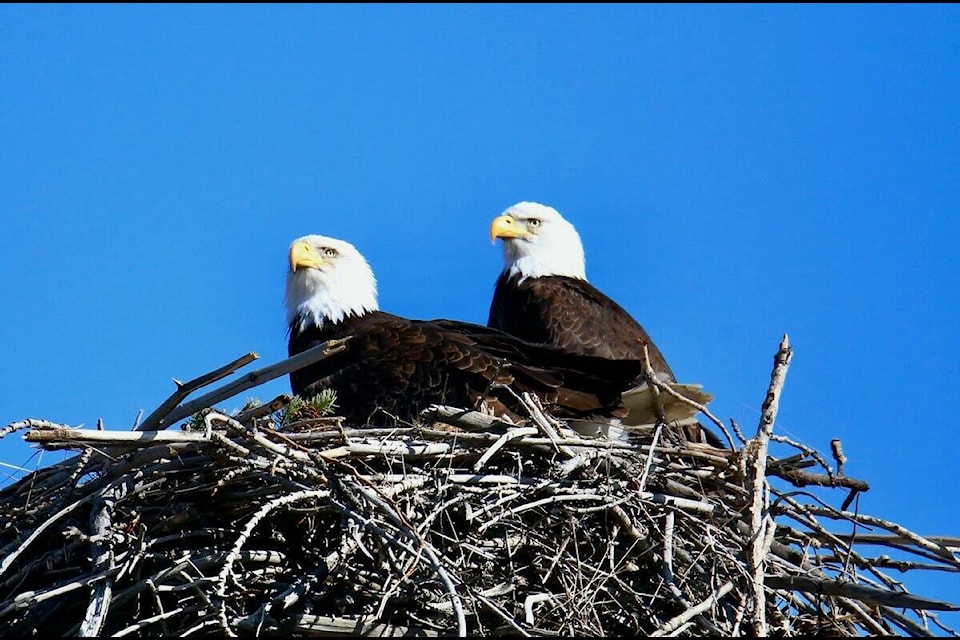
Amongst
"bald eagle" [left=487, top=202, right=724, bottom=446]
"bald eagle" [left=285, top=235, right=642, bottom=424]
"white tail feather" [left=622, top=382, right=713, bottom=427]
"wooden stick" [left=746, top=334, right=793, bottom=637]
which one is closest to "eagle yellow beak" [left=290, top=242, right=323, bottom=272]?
"bald eagle" [left=285, top=235, right=642, bottom=424]

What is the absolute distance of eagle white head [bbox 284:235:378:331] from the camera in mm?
8008

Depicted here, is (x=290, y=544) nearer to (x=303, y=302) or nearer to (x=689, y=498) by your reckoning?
(x=689, y=498)

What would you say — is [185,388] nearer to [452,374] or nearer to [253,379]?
[253,379]

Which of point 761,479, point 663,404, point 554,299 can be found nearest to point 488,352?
point 663,404

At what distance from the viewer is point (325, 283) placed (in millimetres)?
8109

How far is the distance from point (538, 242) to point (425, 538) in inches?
171

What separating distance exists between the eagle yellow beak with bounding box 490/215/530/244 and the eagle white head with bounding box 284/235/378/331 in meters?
1.17

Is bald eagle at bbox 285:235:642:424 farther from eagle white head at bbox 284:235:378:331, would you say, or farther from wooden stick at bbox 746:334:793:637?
wooden stick at bbox 746:334:793:637

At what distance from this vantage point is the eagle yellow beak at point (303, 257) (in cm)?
809

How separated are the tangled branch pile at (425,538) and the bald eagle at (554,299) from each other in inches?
74.5

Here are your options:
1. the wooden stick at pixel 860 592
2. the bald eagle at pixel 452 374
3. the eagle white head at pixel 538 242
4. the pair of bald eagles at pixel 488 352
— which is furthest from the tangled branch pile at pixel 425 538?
the eagle white head at pixel 538 242

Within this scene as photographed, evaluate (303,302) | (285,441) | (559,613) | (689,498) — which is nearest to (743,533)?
(689,498)

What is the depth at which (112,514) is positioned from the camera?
17.3ft

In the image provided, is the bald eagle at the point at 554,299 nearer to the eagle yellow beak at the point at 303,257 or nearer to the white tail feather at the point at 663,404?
the white tail feather at the point at 663,404
